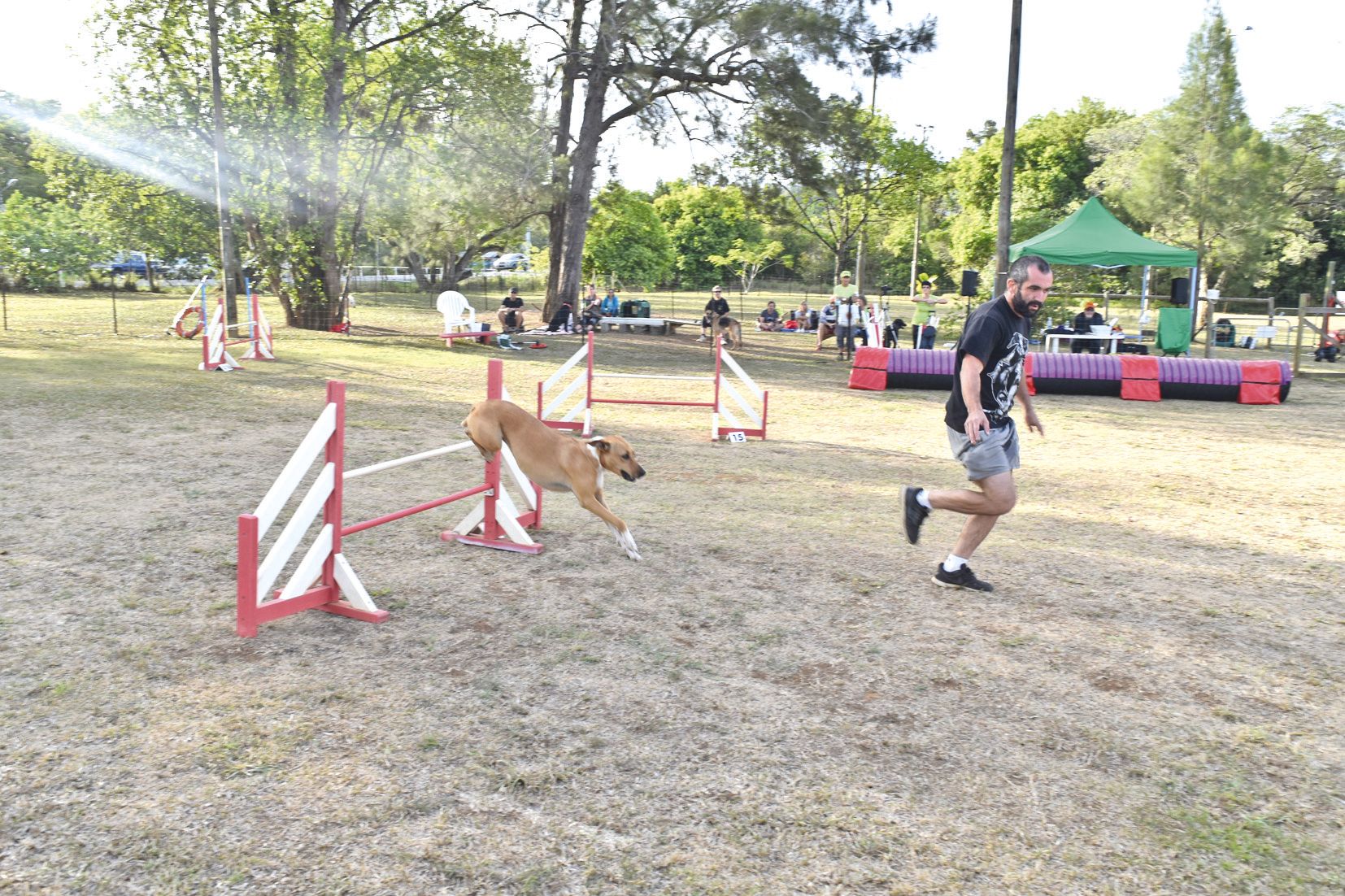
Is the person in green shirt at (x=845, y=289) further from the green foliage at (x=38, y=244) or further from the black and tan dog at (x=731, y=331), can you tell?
the green foliage at (x=38, y=244)

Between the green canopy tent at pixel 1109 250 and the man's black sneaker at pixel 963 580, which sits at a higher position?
the green canopy tent at pixel 1109 250

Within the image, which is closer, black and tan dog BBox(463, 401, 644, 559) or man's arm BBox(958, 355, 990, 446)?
man's arm BBox(958, 355, 990, 446)

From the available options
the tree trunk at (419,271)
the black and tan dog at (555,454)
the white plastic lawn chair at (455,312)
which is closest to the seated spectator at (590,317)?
the white plastic lawn chair at (455,312)

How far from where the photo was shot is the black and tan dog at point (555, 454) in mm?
6004

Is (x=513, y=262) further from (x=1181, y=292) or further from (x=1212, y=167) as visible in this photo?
(x=1181, y=292)

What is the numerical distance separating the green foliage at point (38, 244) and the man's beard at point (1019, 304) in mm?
32361

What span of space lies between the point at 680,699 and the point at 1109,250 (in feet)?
Result: 63.5

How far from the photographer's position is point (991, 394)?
5.36 metres

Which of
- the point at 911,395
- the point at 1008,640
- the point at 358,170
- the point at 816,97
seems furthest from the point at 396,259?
the point at 1008,640

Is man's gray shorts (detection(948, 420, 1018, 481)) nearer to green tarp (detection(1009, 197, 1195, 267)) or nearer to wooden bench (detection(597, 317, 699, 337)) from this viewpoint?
green tarp (detection(1009, 197, 1195, 267))

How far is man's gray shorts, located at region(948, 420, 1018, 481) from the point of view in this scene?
5332 millimetres

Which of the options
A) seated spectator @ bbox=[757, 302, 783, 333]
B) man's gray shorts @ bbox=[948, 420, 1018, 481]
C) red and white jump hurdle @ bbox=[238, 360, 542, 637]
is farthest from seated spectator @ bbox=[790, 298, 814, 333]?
red and white jump hurdle @ bbox=[238, 360, 542, 637]

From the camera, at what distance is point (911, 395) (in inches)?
611

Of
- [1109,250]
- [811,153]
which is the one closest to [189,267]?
[811,153]
